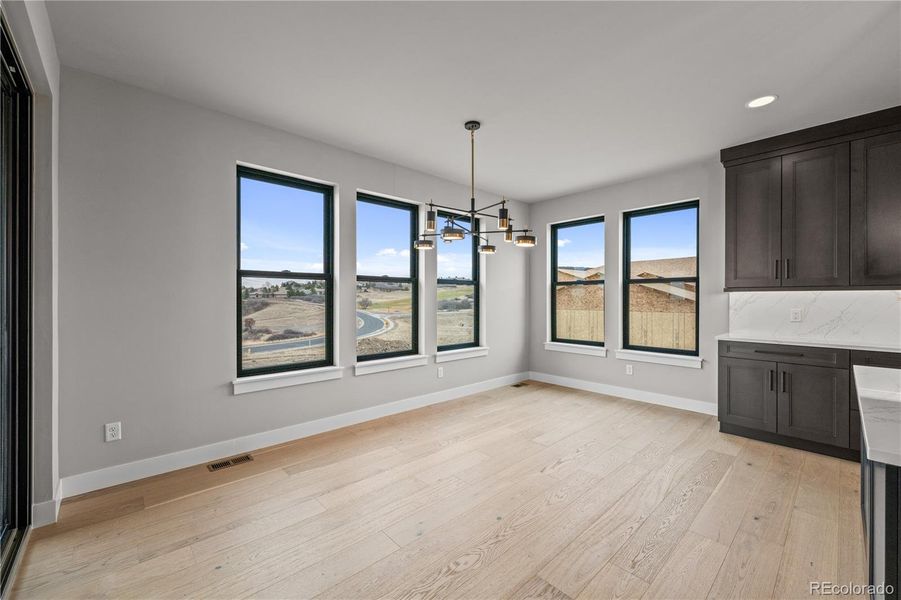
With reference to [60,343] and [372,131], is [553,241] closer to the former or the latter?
[372,131]

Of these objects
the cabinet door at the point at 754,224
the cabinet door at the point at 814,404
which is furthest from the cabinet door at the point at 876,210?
the cabinet door at the point at 814,404

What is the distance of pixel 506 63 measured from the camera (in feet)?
8.20

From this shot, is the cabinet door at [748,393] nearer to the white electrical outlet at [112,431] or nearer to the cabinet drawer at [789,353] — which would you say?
the cabinet drawer at [789,353]

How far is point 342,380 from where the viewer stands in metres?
3.88

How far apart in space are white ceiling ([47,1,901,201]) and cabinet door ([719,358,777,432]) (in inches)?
83.1

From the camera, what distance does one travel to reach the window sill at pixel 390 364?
402 cm

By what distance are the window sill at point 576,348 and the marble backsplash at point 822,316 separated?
1.51m

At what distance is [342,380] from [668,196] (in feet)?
13.8

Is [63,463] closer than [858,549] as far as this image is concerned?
No

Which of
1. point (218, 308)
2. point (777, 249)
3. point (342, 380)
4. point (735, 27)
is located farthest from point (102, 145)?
point (777, 249)

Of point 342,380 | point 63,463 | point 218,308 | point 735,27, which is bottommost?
point 63,463

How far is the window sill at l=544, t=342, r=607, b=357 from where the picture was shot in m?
5.25

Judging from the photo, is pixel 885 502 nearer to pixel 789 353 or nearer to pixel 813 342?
pixel 789 353

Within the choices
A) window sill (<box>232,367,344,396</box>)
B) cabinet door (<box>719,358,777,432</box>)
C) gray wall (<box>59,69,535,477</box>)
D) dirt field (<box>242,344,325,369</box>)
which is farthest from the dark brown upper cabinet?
dirt field (<box>242,344,325,369</box>)
